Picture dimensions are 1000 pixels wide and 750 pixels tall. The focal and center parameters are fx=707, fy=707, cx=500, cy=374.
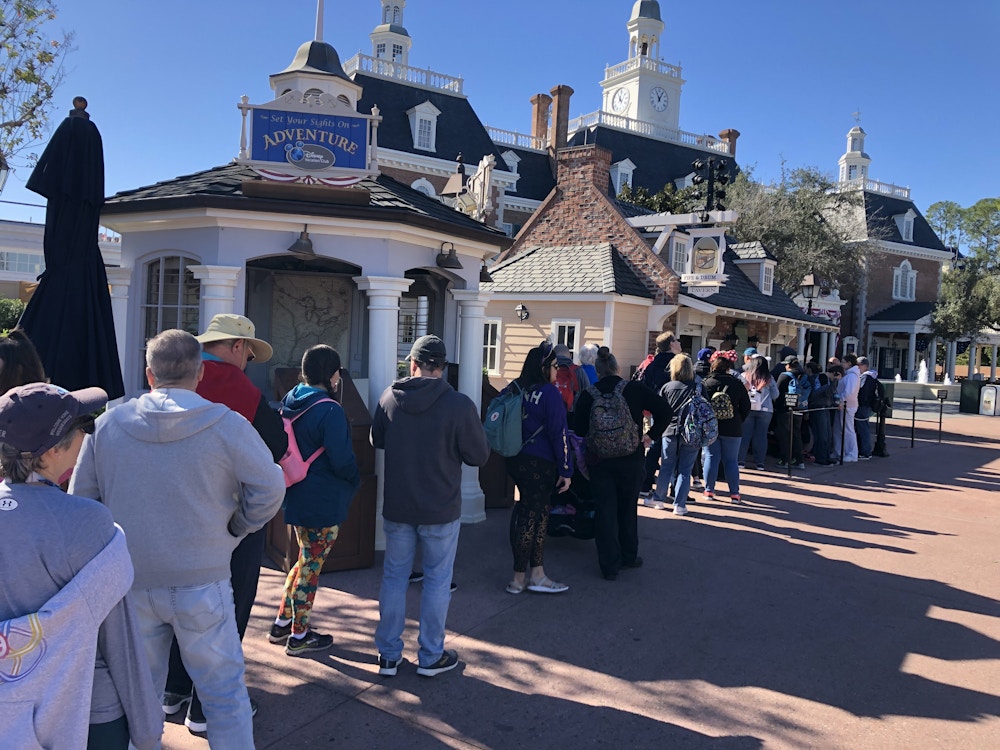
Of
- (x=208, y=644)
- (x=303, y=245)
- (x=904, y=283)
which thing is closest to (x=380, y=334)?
(x=303, y=245)

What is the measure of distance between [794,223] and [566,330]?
15.8m

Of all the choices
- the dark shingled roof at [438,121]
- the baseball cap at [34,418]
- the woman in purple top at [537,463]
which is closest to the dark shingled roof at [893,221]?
the dark shingled roof at [438,121]

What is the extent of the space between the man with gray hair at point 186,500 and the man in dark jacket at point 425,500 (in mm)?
1311

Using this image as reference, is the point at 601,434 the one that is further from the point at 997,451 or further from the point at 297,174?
the point at 997,451

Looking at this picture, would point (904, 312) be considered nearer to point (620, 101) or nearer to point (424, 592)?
point (620, 101)

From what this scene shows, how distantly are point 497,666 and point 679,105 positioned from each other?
58281 mm

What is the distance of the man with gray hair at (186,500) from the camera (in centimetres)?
259

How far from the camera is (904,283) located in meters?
43.8

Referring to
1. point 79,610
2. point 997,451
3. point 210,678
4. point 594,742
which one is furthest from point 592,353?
point 997,451

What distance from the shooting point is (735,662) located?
14.5 feet

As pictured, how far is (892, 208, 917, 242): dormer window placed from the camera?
4519 cm

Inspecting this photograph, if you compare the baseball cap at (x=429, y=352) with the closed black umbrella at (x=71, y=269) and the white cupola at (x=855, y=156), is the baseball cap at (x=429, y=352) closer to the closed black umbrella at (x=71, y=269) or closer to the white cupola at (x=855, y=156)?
the closed black umbrella at (x=71, y=269)

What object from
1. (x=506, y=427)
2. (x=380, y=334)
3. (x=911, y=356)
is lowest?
(x=506, y=427)

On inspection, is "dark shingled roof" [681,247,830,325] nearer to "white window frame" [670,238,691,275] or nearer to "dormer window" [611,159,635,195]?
"white window frame" [670,238,691,275]
